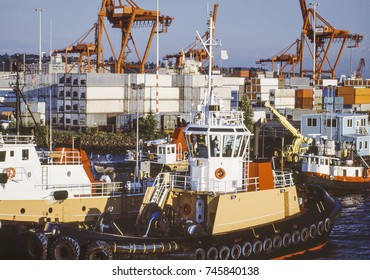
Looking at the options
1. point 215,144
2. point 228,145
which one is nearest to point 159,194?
point 215,144

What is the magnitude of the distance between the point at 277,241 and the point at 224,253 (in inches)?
57.5

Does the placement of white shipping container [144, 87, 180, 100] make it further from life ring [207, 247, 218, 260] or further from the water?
life ring [207, 247, 218, 260]

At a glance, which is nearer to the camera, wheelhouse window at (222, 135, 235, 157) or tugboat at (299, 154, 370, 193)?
wheelhouse window at (222, 135, 235, 157)

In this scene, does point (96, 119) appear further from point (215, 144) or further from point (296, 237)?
point (215, 144)

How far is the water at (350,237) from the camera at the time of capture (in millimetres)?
13373

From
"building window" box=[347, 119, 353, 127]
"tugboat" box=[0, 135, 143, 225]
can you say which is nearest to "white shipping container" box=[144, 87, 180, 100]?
"building window" box=[347, 119, 353, 127]

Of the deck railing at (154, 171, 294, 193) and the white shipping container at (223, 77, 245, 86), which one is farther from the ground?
the white shipping container at (223, 77, 245, 86)

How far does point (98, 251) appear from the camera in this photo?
10.3 m

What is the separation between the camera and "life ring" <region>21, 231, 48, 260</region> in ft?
34.4

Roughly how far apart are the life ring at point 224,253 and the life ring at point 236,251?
111mm

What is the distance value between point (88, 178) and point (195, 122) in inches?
104

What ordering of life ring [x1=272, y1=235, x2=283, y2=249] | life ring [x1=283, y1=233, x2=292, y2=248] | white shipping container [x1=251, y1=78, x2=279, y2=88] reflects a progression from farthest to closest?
white shipping container [x1=251, y1=78, x2=279, y2=88] < life ring [x1=283, y1=233, x2=292, y2=248] < life ring [x1=272, y1=235, x2=283, y2=249]

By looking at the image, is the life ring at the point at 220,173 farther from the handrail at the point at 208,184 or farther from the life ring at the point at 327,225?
the life ring at the point at 327,225

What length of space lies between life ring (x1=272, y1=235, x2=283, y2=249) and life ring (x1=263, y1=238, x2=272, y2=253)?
11cm
